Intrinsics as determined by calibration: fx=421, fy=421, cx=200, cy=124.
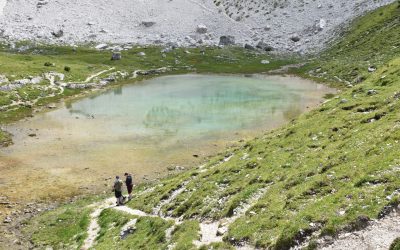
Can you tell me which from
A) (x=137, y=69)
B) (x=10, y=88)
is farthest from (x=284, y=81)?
(x=10, y=88)

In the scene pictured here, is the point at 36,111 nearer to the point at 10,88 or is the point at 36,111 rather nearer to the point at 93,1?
the point at 10,88

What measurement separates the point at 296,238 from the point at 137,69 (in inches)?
4136

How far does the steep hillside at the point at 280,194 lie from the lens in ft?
68.3

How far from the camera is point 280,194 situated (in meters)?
26.3

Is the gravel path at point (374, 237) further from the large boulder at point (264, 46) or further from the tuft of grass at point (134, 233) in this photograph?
the large boulder at point (264, 46)

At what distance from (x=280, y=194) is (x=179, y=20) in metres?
141

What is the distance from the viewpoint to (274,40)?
145375 millimetres

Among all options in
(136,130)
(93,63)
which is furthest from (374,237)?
(93,63)

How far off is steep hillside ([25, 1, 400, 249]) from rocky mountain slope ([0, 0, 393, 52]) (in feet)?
329

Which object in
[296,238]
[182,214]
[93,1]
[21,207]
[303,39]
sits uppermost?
[93,1]

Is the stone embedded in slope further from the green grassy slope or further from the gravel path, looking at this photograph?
the gravel path

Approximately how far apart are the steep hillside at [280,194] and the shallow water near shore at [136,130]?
302 inches

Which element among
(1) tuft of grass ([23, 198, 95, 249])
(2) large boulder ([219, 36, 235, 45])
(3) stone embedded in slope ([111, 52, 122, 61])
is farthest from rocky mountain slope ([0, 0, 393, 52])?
(1) tuft of grass ([23, 198, 95, 249])

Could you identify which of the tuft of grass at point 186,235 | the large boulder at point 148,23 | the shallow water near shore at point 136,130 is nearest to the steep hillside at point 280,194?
the tuft of grass at point 186,235
